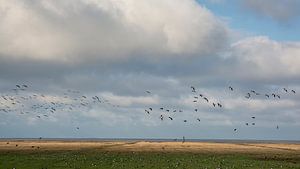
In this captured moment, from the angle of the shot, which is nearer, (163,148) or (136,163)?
(136,163)

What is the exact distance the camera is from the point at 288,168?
4512cm

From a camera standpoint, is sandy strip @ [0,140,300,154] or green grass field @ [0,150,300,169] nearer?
green grass field @ [0,150,300,169]

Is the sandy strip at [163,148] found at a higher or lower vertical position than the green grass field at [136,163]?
higher

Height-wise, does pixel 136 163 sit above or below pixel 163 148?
below

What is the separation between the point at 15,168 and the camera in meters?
41.8

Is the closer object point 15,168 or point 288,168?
point 15,168

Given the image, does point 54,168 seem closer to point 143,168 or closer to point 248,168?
point 143,168

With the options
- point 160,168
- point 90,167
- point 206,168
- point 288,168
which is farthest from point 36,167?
point 288,168

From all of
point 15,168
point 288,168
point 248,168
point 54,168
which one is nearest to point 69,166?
point 54,168

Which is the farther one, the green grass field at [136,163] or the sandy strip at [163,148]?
the sandy strip at [163,148]

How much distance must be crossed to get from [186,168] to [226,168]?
369 cm

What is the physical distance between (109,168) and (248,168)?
13.1 m

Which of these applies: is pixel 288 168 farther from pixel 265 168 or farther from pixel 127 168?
pixel 127 168

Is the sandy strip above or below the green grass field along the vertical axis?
above
